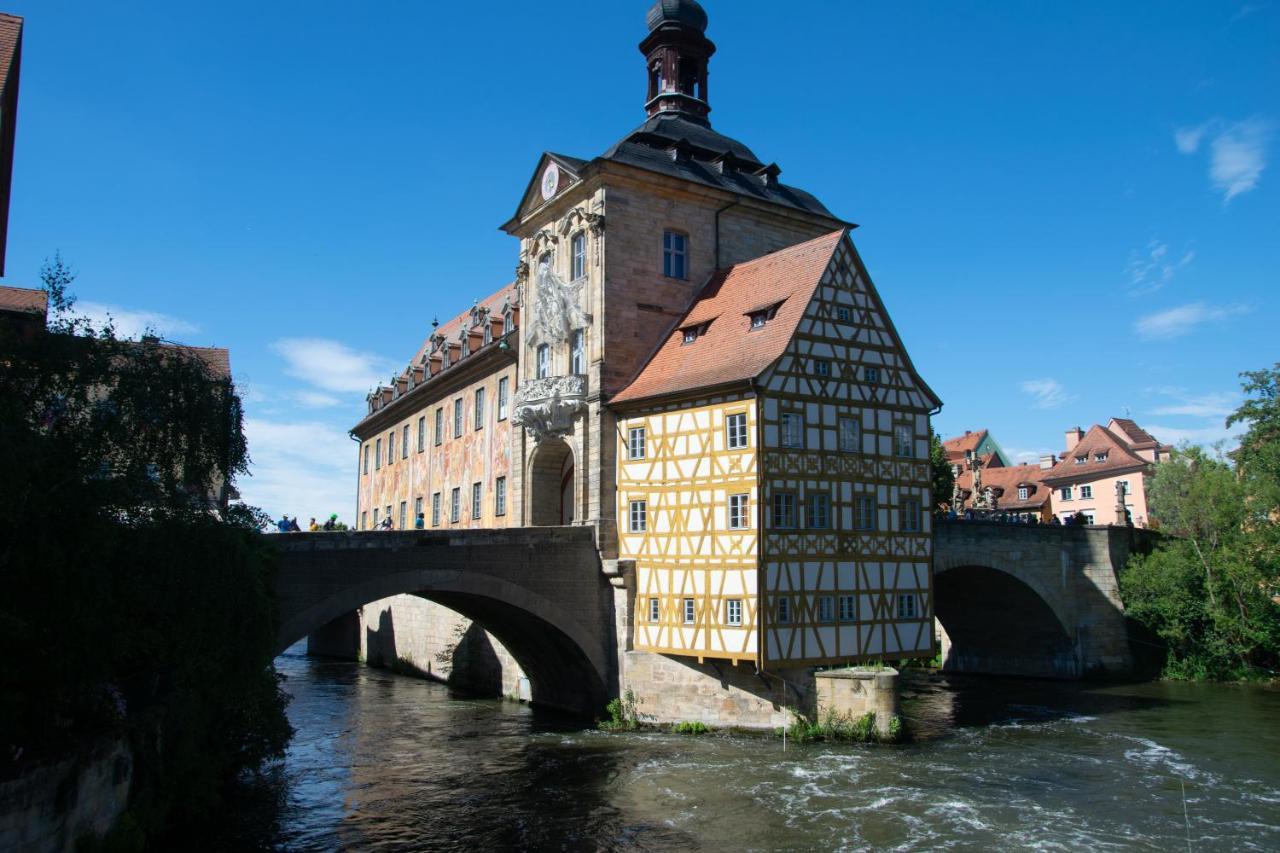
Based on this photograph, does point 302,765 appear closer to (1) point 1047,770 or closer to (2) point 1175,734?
(1) point 1047,770

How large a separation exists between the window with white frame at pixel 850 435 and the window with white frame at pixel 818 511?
4.23 feet

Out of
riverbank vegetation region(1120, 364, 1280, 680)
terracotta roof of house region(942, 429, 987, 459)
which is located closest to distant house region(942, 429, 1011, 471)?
terracotta roof of house region(942, 429, 987, 459)

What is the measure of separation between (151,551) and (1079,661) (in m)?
30.4

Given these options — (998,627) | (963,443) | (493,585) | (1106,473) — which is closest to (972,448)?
(963,443)

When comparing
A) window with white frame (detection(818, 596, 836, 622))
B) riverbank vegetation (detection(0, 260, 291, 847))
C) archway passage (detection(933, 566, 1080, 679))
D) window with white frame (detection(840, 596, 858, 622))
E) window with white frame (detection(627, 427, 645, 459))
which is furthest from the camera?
archway passage (detection(933, 566, 1080, 679))

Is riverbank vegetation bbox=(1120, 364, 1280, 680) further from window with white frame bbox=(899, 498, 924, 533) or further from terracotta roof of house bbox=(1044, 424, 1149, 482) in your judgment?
terracotta roof of house bbox=(1044, 424, 1149, 482)

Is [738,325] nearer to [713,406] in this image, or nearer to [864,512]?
[713,406]

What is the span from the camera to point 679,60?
31547mm

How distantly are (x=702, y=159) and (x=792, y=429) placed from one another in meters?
10.3

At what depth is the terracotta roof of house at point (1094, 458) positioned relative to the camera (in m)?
55.7

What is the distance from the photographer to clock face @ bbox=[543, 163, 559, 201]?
2781cm

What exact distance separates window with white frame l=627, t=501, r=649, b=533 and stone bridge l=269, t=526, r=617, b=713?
1.05m

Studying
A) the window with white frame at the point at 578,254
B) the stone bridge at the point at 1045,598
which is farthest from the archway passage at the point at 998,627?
the window with white frame at the point at 578,254

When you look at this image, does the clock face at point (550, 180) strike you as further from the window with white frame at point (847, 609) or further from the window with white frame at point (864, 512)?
the window with white frame at point (847, 609)
